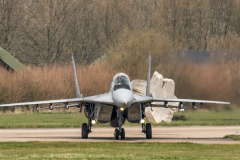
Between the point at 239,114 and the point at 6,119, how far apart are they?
16.8 meters

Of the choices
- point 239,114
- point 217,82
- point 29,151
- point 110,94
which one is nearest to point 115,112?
point 110,94

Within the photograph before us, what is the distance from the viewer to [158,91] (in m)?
36.6

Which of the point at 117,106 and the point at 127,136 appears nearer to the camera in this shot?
the point at 117,106

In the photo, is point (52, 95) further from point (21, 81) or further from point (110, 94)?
point (110, 94)

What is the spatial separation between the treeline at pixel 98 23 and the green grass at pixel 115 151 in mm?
40560

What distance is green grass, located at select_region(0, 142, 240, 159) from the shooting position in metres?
14.9

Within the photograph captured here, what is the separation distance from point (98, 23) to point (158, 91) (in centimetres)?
2831

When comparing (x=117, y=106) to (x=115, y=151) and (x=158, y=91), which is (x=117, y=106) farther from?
(x=158, y=91)

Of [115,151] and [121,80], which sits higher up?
[121,80]

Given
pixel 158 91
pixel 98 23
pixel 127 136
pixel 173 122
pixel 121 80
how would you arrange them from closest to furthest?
pixel 121 80
pixel 127 136
pixel 173 122
pixel 158 91
pixel 98 23

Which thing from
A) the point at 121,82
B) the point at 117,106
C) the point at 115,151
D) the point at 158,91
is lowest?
the point at 115,151

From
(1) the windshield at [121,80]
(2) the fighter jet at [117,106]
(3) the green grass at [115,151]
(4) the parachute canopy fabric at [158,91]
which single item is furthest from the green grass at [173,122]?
(3) the green grass at [115,151]

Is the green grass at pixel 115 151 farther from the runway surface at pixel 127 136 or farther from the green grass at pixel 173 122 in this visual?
the green grass at pixel 173 122

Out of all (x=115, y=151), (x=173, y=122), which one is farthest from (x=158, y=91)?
(x=115, y=151)
